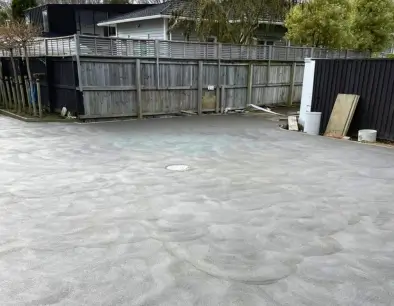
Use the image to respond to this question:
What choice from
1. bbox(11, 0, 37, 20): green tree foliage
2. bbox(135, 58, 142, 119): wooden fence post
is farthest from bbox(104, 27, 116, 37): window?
bbox(135, 58, 142, 119): wooden fence post

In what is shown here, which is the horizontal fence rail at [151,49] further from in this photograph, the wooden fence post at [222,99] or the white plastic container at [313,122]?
the white plastic container at [313,122]

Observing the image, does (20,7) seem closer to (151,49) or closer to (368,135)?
(151,49)

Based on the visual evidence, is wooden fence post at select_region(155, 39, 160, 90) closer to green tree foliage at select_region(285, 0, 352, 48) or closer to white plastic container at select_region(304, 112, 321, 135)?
white plastic container at select_region(304, 112, 321, 135)

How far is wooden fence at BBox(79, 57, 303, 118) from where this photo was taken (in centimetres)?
1055

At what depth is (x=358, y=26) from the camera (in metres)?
18.1

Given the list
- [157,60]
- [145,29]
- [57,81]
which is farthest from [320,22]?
[57,81]

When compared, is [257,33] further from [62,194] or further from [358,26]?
[62,194]

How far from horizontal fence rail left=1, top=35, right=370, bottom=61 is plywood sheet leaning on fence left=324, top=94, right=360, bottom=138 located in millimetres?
5053

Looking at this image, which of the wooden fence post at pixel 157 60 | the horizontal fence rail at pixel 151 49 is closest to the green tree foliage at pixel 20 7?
the horizontal fence rail at pixel 151 49

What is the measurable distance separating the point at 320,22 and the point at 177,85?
25.5ft

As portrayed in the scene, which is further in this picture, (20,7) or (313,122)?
(20,7)

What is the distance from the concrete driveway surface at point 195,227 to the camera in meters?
2.68

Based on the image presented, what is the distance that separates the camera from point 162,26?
17.3m

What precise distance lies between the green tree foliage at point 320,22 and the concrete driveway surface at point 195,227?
1013 centimetres
